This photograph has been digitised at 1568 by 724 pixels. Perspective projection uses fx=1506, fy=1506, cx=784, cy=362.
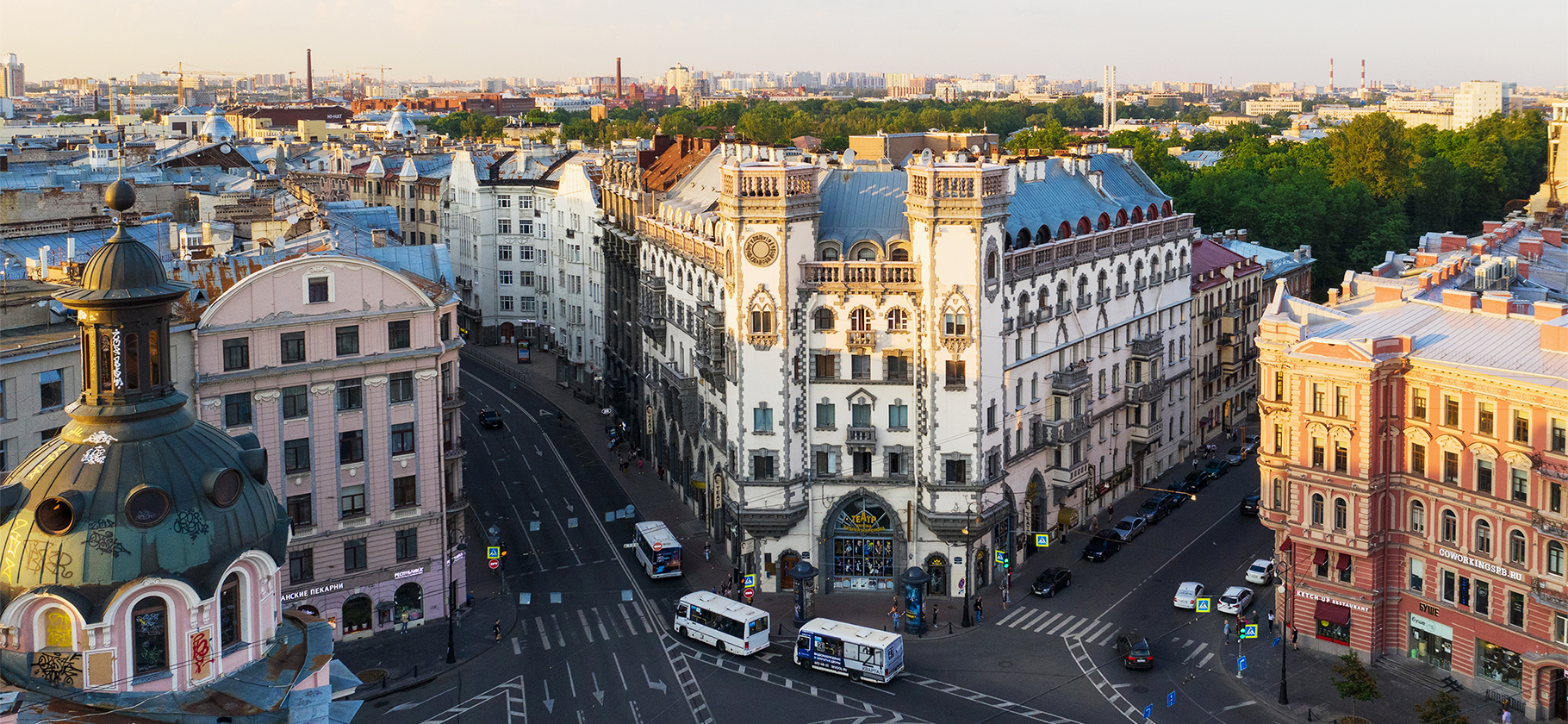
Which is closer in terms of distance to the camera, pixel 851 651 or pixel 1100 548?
pixel 851 651

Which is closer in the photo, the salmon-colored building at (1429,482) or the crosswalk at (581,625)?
the salmon-colored building at (1429,482)

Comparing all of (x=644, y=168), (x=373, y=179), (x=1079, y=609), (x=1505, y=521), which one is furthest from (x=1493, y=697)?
(x=373, y=179)

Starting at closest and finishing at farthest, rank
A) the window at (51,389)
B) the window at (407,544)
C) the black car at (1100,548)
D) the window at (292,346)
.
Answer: the window at (51,389) < the window at (292,346) < the window at (407,544) < the black car at (1100,548)

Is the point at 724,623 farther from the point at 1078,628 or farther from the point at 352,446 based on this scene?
the point at 352,446

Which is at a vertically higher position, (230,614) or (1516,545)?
(230,614)

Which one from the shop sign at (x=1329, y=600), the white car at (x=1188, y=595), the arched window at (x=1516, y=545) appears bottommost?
the white car at (x=1188, y=595)

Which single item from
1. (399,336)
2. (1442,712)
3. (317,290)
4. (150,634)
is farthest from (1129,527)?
(150,634)

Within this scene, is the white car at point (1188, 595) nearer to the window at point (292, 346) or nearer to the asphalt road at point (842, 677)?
the asphalt road at point (842, 677)

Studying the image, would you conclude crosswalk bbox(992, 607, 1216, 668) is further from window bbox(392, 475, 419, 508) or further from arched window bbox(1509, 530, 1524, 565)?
window bbox(392, 475, 419, 508)

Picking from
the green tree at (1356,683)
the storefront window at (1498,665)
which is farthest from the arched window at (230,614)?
the storefront window at (1498,665)
